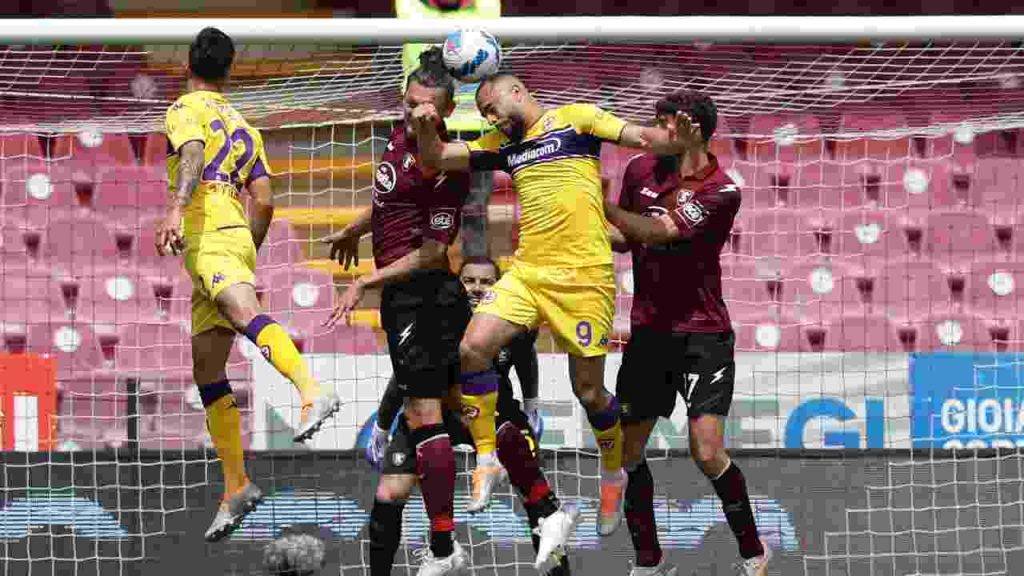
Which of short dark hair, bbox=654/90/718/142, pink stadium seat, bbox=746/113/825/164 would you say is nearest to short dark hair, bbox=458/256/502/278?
short dark hair, bbox=654/90/718/142

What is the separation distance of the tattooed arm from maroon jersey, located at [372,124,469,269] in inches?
30.0

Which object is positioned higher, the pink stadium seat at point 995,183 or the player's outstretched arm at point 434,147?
the pink stadium seat at point 995,183

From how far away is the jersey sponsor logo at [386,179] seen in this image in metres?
6.96

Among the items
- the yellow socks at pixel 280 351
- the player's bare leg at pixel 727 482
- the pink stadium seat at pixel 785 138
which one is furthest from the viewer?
the pink stadium seat at pixel 785 138

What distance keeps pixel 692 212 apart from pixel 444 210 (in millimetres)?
959

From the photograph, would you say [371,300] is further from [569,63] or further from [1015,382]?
[1015,382]

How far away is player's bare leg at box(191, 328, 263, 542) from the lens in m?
7.02

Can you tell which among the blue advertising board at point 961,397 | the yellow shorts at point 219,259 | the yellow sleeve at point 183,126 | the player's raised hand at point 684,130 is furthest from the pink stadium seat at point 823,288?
the yellow sleeve at point 183,126

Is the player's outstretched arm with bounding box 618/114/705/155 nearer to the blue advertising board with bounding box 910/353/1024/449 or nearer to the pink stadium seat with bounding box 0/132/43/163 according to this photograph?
the blue advertising board with bounding box 910/353/1024/449

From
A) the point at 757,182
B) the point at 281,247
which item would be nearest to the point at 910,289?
the point at 757,182

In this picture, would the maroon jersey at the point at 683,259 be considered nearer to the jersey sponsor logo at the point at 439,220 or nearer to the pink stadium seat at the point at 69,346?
the jersey sponsor logo at the point at 439,220

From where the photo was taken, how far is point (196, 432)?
32.2 ft

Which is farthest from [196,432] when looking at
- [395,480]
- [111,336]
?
[395,480]

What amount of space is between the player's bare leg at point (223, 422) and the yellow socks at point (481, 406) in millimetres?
917
